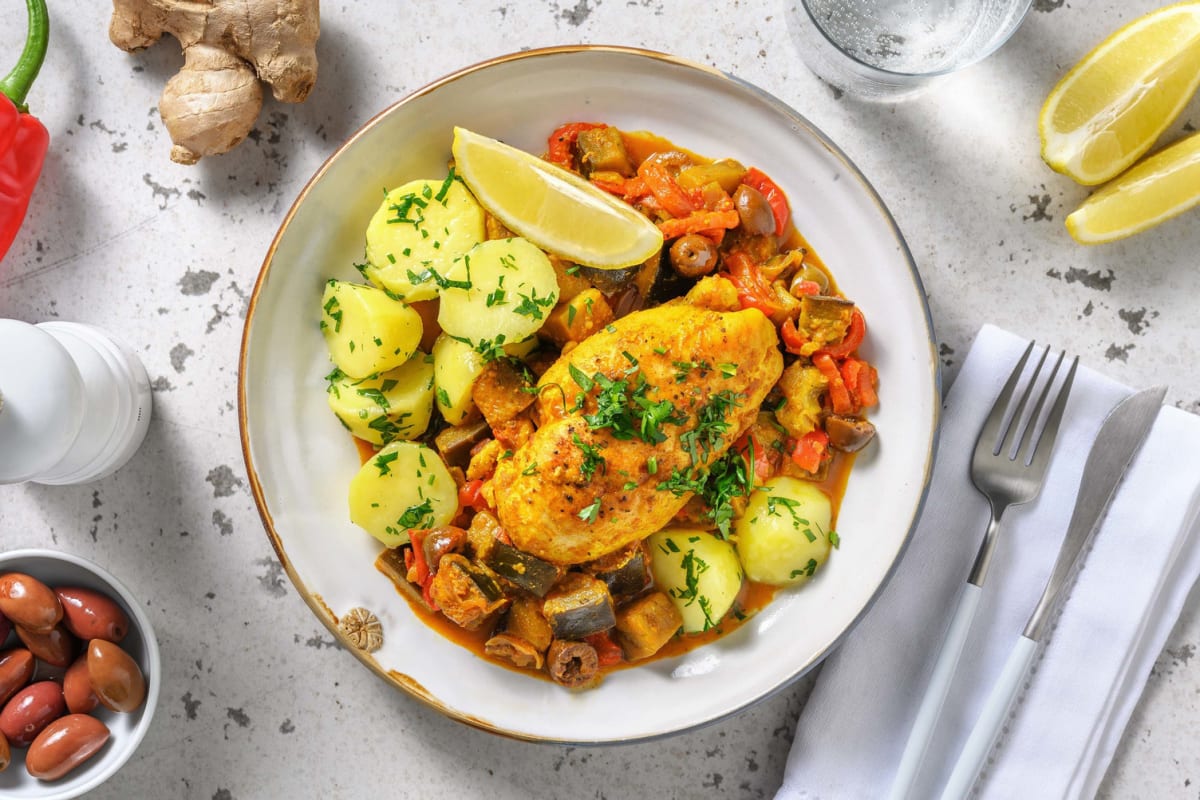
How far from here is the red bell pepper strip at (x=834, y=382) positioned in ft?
11.5

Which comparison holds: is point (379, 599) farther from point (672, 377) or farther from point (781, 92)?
point (781, 92)

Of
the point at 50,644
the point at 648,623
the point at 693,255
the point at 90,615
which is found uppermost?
Result: the point at 693,255

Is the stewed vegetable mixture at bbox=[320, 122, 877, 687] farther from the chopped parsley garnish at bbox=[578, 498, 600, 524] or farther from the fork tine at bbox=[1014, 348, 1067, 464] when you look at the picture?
the fork tine at bbox=[1014, 348, 1067, 464]

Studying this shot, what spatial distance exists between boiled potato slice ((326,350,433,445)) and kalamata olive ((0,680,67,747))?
166 cm

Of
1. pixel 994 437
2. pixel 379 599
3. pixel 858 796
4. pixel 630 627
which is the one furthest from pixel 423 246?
pixel 858 796

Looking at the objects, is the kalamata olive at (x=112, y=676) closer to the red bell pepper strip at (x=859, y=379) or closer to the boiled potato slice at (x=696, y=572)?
the boiled potato slice at (x=696, y=572)

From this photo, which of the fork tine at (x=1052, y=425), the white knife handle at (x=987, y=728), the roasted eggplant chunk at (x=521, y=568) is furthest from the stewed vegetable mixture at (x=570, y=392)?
the white knife handle at (x=987, y=728)

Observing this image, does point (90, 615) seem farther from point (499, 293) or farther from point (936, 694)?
point (936, 694)

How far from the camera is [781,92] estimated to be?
12.7 ft

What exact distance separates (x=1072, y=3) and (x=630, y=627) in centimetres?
327

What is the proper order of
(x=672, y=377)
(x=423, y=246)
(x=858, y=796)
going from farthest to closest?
(x=858, y=796), (x=423, y=246), (x=672, y=377)

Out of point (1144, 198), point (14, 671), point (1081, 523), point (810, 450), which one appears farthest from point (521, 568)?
point (1144, 198)

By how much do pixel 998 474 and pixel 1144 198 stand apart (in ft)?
4.19

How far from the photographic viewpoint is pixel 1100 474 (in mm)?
3715
